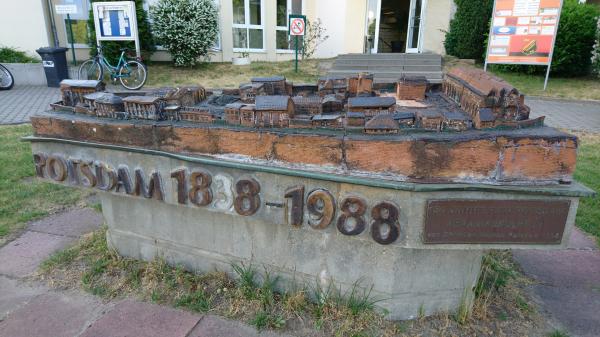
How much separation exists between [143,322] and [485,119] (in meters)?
2.04

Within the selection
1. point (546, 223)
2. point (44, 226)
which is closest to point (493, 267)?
point (546, 223)

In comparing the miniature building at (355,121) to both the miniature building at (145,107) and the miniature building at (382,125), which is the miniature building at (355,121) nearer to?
the miniature building at (382,125)

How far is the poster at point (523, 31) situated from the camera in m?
9.87

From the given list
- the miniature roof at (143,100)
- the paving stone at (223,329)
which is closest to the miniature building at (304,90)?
the miniature roof at (143,100)

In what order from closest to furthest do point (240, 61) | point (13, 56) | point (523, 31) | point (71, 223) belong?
1. point (71, 223)
2. point (523, 31)
3. point (13, 56)
4. point (240, 61)

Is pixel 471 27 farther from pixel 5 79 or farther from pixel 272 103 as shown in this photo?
pixel 5 79

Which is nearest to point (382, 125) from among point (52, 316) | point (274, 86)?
point (274, 86)

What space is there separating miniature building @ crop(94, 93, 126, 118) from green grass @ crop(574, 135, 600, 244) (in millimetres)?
3664

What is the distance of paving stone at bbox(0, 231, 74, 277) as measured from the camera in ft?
9.31

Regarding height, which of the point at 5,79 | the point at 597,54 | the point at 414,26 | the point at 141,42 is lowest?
the point at 5,79

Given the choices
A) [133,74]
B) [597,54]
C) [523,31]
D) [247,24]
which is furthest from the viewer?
[247,24]

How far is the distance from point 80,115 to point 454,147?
208 centimetres

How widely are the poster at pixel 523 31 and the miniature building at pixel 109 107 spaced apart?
1040 cm

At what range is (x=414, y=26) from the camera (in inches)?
571
